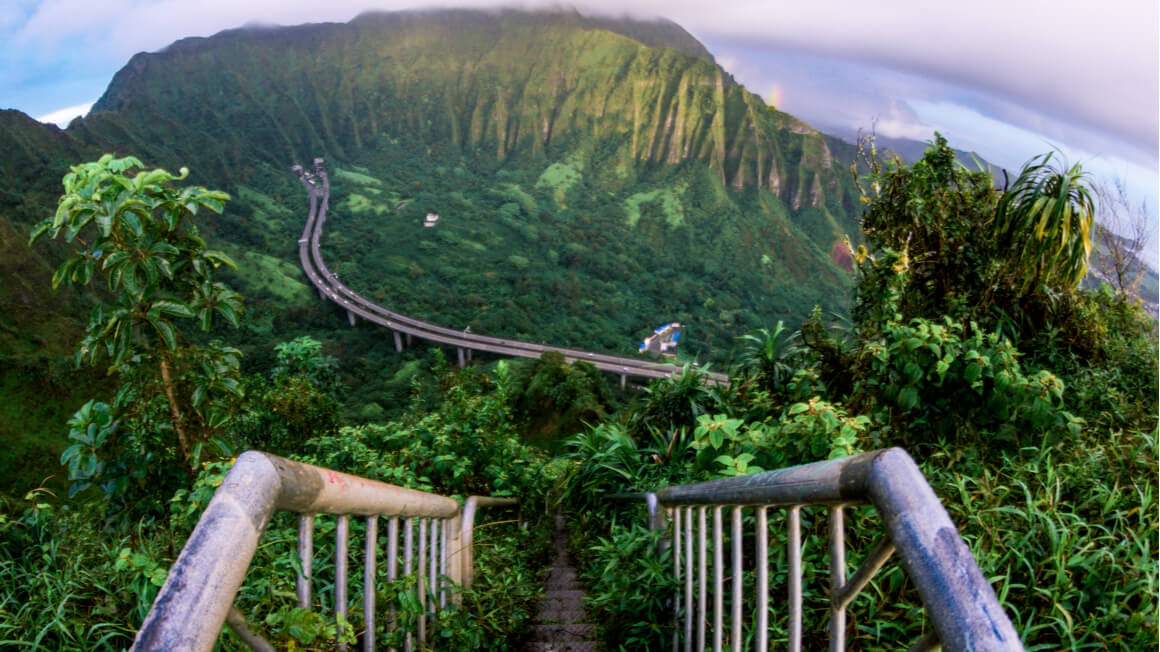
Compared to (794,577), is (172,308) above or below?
above

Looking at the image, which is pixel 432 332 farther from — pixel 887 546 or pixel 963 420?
pixel 887 546

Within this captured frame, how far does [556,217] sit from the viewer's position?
3553 inches

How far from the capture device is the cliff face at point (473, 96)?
353 ft

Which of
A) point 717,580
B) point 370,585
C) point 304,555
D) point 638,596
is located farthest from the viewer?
point 638,596

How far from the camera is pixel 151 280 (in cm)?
219

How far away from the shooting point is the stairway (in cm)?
211

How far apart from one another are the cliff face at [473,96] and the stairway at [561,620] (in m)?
105

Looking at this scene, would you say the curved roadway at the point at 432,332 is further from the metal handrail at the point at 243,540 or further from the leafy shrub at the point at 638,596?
the metal handrail at the point at 243,540

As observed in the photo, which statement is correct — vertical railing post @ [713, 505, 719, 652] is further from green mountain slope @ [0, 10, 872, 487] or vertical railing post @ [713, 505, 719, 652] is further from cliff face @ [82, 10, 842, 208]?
cliff face @ [82, 10, 842, 208]

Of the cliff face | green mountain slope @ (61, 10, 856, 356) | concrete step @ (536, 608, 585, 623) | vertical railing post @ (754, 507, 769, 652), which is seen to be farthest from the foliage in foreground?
the cliff face

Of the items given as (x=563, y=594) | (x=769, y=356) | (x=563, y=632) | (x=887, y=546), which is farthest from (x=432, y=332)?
(x=887, y=546)

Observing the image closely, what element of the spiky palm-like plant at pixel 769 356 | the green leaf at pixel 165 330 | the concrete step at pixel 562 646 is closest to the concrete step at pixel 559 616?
the concrete step at pixel 562 646

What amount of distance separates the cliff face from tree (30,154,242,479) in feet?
342

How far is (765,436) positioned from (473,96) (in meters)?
137
